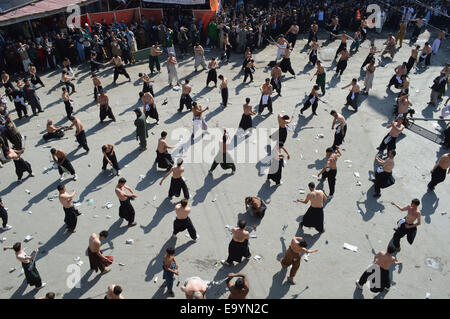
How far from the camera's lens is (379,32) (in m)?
19.4

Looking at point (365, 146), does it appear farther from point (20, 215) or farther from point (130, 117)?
point (20, 215)

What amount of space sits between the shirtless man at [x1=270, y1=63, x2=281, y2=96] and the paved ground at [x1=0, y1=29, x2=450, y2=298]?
475 millimetres

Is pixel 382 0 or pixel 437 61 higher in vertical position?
pixel 382 0

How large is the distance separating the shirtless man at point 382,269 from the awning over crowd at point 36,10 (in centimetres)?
1499

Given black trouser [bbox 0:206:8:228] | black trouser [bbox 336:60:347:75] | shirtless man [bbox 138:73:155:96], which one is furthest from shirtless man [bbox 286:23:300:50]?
black trouser [bbox 0:206:8:228]

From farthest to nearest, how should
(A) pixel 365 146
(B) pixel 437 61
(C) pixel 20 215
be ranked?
1. (B) pixel 437 61
2. (A) pixel 365 146
3. (C) pixel 20 215

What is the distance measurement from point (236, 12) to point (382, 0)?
8108 millimetres

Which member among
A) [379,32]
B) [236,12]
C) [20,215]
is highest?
[236,12]

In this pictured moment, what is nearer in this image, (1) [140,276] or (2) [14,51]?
(1) [140,276]

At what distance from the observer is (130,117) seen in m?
12.5

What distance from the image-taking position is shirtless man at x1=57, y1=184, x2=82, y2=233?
25.8ft

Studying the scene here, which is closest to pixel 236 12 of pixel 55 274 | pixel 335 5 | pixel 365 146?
pixel 335 5

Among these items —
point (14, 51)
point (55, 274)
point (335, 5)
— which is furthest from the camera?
point (335, 5)
